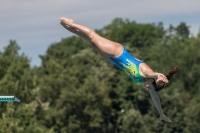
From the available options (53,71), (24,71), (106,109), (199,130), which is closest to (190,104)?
(199,130)

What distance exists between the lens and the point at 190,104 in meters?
73.9

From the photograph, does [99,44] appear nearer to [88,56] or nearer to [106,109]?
[106,109]

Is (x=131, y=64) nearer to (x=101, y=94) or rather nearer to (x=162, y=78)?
(x=162, y=78)

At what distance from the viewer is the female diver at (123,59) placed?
15133 millimetres

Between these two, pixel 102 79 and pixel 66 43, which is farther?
pixel 66 43

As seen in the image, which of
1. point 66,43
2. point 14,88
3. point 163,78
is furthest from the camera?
point 66,43

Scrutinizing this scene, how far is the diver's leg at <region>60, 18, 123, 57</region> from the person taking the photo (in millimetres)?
15508

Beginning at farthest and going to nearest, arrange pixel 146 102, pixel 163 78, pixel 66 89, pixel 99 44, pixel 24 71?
1. pixel 146 102
2. pixel 66 89
3. pixel 24 71
4. pixel 99 44
5. pixel 163 78

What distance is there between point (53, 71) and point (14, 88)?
23.0 metres

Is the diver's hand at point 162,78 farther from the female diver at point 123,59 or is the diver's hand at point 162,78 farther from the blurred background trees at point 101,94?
the blurred background trees at point 101,94

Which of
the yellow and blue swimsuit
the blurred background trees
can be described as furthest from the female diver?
the blurred background trees

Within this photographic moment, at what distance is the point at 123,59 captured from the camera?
610 inches

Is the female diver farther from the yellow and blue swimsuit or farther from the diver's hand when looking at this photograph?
the diver's hand

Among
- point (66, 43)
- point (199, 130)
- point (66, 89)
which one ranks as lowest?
point (199, 130)
